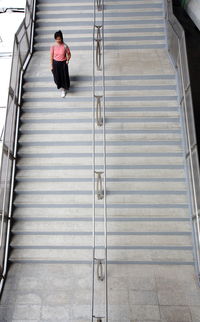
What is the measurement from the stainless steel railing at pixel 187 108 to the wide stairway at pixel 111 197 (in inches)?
8.6

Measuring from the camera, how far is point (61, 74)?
6.21m

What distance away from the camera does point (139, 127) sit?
6254 millimetres

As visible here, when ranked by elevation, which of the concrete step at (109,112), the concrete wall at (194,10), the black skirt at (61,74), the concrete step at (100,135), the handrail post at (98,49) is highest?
the concrete wall at (194,10)

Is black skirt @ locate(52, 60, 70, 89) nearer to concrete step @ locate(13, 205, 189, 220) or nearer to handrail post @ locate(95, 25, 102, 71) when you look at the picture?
handrail post @ locate(95, 25, 102, 71)

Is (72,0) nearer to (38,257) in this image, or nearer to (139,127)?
(139,127)

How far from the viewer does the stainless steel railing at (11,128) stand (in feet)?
17.6

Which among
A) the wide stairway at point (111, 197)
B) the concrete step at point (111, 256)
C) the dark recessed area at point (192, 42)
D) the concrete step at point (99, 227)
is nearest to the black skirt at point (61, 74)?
the wide stairway at point (111, 197)

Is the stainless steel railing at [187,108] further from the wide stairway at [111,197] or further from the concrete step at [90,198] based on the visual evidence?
the concrete step at [90,198]

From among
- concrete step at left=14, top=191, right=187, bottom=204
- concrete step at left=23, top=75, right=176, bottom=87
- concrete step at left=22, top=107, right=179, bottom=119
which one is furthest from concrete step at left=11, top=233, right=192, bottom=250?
concrete step at left=23, top=75, right=176, bottom=87

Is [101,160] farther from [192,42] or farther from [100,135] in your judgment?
[192,42]

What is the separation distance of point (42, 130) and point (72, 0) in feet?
12.8

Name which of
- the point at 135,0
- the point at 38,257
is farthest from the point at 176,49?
the point at 38,257

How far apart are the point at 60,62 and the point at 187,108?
104 inches

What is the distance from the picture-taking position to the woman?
5.83 metres
